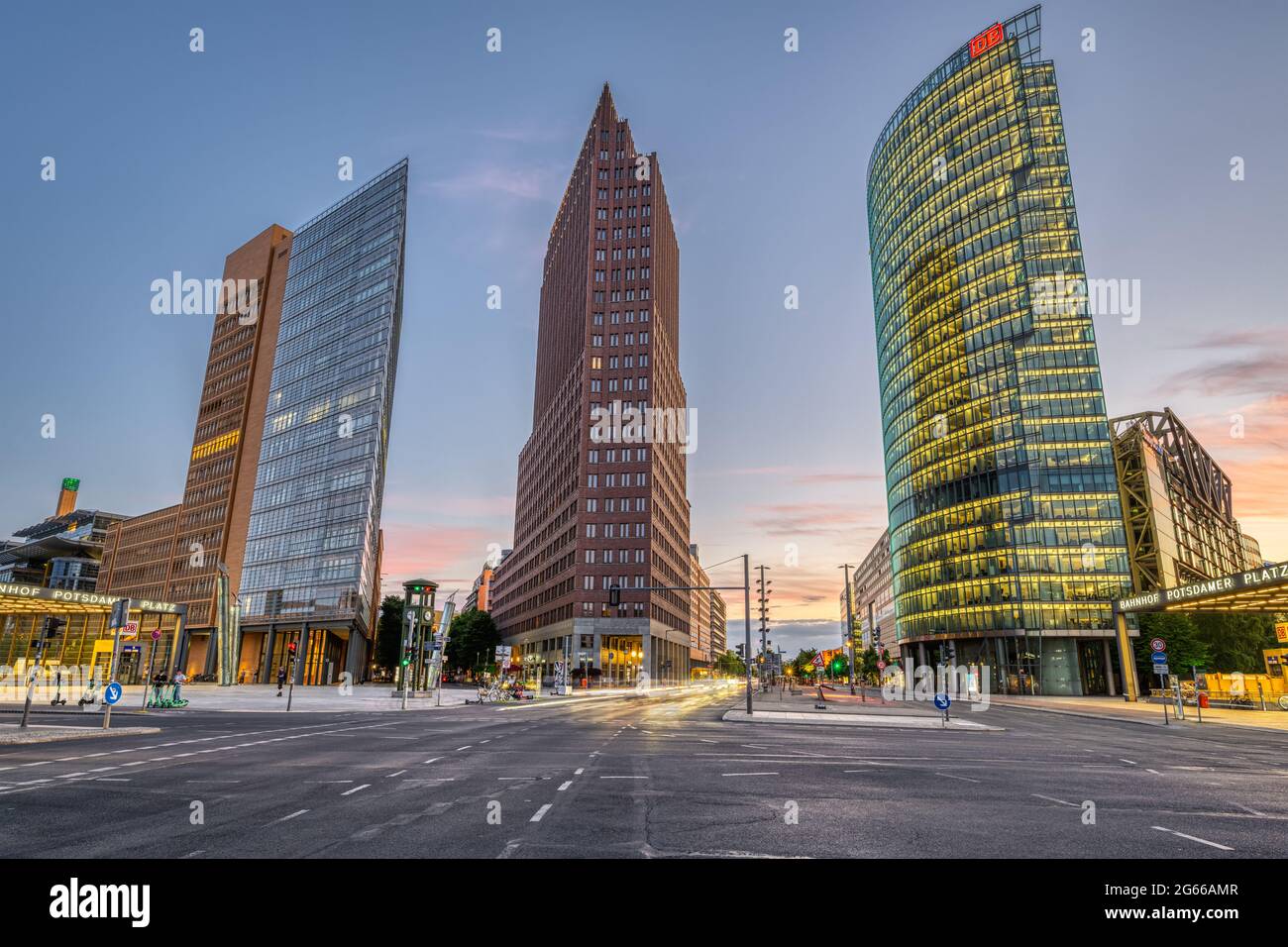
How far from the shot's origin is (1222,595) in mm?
40312

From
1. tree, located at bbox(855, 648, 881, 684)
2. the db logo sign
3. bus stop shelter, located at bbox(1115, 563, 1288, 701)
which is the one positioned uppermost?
the db logo sign

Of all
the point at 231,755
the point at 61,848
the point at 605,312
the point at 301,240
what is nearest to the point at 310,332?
the point at 301,240

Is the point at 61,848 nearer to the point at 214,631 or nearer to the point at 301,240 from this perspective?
the point at 214,631

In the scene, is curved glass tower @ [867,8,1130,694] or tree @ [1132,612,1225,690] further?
curved glass tower @ [867,8,1130,694]

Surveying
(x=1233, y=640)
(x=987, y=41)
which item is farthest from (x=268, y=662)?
(x=987, y=41)

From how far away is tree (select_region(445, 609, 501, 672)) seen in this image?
402 feet

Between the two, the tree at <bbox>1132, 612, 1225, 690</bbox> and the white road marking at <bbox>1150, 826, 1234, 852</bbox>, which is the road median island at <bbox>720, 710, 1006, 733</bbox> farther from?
the tree at <bbox>1132, 612, 1225, 690</bbox>

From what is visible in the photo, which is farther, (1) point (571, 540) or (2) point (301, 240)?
(2) point (301, 240)

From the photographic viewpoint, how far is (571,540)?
10300 centimetres

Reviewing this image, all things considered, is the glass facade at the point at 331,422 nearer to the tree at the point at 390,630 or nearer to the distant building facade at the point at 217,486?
the tree at the point at 390,630

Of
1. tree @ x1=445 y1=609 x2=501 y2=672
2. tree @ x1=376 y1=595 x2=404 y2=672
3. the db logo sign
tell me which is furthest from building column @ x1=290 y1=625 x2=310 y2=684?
the db logo sign

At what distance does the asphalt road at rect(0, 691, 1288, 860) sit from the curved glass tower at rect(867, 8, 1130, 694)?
6673 centimetres

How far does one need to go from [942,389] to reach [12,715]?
100913 mm
